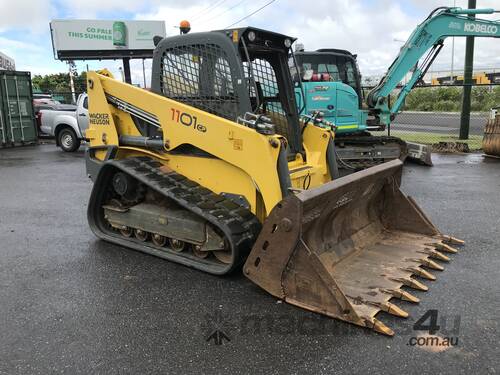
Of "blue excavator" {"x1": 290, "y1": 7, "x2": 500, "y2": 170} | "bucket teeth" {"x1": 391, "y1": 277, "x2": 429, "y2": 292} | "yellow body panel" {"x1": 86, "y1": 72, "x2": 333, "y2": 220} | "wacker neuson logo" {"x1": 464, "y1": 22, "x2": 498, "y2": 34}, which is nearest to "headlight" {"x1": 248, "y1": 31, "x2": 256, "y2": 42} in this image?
"yellow body panel" {"x1": 86, "y1": 72, "x2": 333, "y2": 220}

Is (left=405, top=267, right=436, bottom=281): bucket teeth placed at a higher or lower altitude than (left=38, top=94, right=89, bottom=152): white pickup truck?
lower

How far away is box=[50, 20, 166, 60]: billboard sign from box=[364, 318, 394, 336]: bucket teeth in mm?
34868

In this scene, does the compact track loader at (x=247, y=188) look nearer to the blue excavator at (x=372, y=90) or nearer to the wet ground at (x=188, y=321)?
the wet ground at (x=188, y=321)

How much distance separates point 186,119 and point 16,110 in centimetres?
1404

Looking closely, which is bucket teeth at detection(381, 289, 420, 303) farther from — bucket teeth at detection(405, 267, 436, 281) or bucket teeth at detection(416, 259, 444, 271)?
bucket teeth at detection(416, 259, 444, 271)

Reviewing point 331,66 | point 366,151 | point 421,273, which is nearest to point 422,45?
point 331,66

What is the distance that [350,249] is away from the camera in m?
4.61

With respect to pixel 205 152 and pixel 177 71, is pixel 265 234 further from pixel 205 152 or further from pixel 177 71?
pixel 177 71

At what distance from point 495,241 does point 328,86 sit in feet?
18.0

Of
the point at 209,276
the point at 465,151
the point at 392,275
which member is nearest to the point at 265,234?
the point at 209,276

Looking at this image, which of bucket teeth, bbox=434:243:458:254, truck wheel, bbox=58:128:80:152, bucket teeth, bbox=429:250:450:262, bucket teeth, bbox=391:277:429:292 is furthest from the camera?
truck wheel, bbox=58:128:80:152

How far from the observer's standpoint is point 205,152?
4750mm

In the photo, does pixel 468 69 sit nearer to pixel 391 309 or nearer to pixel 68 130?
pixel 68 130

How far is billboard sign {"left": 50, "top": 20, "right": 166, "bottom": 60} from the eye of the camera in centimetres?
3497
